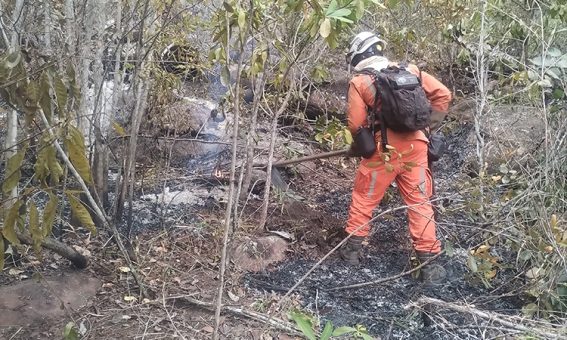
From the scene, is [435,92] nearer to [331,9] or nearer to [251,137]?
[251,137]

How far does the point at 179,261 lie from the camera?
392 centimetres

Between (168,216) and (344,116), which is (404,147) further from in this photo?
(344,116)

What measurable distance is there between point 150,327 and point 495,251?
2393 mm

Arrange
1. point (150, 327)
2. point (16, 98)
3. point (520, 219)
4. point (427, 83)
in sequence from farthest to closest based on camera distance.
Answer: point (427, 83) < point (520, 219) < point (150, 327) < point (16, 98)

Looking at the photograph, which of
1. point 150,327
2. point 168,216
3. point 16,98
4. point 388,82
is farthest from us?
point 168,216

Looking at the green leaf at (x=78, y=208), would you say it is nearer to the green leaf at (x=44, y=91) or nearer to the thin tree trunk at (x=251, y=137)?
the green leaf at (x=44, y=91)

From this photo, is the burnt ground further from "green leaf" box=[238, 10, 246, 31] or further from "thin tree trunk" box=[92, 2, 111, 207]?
"green leaf" box=[238, 10, 246, 31]

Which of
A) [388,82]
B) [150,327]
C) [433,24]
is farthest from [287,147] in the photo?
[433,24]

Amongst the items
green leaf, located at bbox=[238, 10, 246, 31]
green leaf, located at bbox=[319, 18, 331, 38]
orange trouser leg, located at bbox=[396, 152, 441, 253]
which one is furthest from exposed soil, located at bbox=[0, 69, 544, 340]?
green leaf, located at bbox=[238, 10, 246, 31]

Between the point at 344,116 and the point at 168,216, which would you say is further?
the point at 344,116

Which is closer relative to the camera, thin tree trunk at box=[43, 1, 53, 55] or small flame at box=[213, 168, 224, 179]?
thin tree trunk at box=[43, 1, 53, 55]

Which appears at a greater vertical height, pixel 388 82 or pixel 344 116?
pixel 388 82

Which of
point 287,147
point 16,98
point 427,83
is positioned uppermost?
point 16,98

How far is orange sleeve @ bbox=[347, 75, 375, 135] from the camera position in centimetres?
400
